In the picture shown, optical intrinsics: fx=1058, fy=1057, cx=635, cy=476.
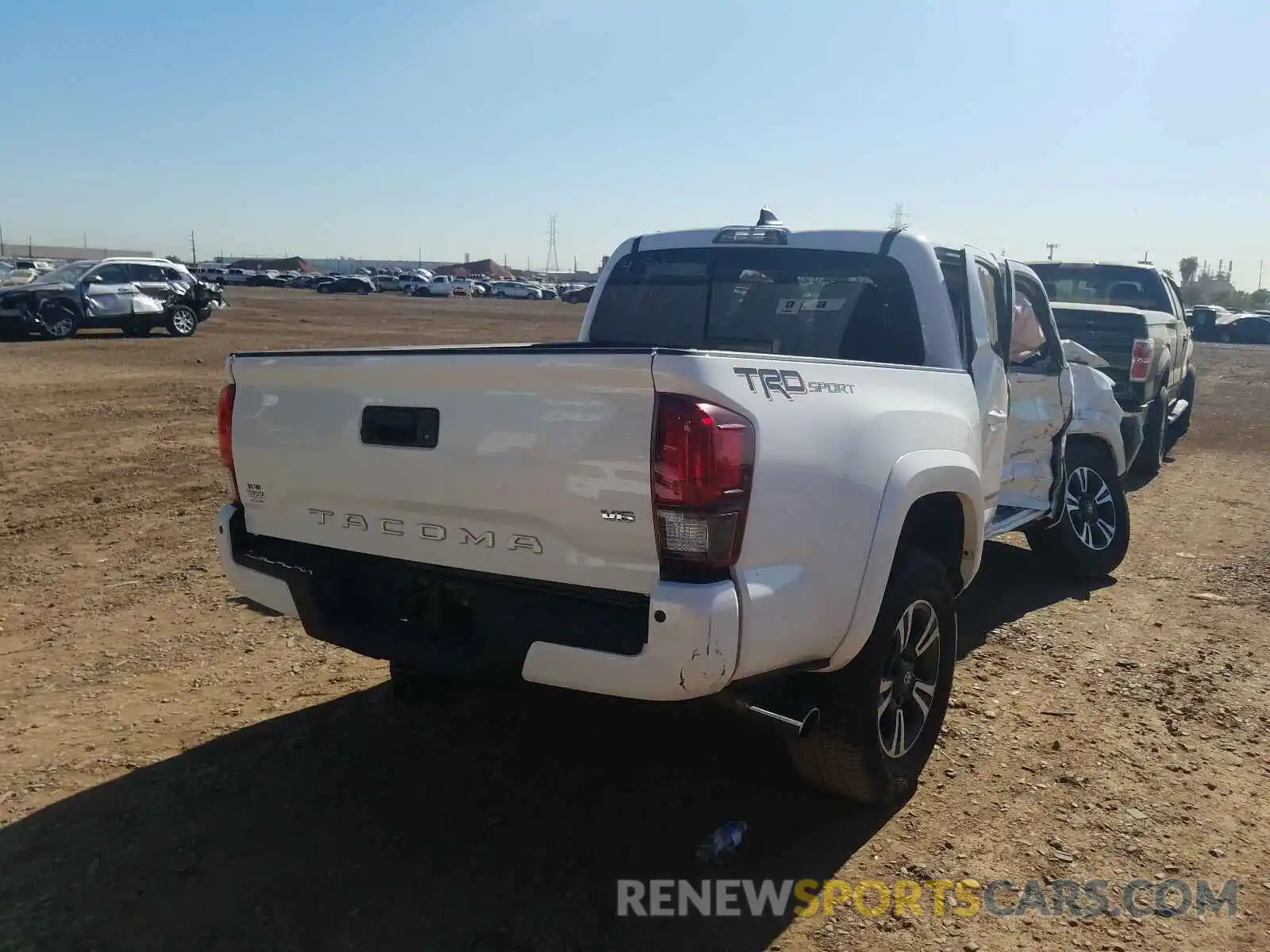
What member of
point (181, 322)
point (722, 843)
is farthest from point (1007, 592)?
point (181, 322)

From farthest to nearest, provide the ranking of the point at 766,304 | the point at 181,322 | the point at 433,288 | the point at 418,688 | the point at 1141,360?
the point at 433,288
the point at 181,322
the point at 1141,360
the point at 766,304
the point at 418,688

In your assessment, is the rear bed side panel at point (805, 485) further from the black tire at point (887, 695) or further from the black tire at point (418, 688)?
the black tire at point (418, 688)

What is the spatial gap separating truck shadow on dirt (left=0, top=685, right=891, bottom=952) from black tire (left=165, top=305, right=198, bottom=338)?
22455 millimetres

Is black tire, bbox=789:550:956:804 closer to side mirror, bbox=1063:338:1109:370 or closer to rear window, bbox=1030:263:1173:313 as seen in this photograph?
side mirror, bbox=1063:338:1109:370

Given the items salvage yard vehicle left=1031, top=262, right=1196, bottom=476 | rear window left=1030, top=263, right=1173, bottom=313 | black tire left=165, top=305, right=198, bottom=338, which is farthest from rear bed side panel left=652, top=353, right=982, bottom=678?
black tire left=165, top=305, right=198, bottom=338

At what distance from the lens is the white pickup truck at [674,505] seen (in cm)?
288

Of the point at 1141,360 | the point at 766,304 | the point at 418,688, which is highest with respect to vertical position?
the point at 766,304

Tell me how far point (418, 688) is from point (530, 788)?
35.6 inches

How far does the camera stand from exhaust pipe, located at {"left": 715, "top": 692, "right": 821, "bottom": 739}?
10.5 ft

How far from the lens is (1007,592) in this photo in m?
6.72

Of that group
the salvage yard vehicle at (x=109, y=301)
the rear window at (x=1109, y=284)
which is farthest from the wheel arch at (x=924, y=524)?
the salvage yard vehicle at (x=109, y=301)

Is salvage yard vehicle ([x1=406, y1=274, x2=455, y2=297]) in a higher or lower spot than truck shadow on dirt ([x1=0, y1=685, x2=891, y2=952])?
higher

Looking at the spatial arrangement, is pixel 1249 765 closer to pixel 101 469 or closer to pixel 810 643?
pixel 810 643

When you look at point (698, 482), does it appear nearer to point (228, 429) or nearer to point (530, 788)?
point (530, 788)
